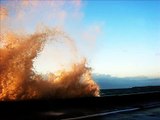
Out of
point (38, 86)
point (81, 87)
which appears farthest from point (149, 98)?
point (38, 86)

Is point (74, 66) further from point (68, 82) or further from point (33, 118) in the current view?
point (33, 118)

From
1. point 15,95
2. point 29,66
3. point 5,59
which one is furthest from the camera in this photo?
point 29,66

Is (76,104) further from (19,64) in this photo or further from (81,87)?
(81,87)

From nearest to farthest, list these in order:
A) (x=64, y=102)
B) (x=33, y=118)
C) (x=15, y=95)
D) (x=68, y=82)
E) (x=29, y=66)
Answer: (x=33, y=118)
(x=64, y=102)
(x=15, y=95)
(x=29, y=66)
(x=68, y=82)

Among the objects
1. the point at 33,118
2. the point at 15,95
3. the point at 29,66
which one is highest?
the point at 29,66

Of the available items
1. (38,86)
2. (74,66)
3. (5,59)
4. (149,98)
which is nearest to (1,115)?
(5,59)

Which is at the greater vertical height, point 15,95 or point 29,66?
point 29,66

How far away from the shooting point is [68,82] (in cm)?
2603

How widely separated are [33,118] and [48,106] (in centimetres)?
302

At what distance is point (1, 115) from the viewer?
1185cm

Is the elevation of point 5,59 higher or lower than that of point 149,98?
higher

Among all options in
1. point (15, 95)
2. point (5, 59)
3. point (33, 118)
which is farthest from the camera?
point (5, 59)

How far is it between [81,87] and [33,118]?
15.1 meters

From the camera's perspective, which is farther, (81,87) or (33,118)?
(81,87)
